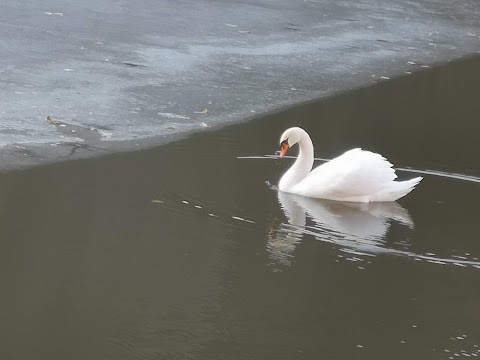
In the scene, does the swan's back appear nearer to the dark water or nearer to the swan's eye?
the dark water

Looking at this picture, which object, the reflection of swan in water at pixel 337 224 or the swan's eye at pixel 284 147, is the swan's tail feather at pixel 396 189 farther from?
the swan's eye at pixel 284 147

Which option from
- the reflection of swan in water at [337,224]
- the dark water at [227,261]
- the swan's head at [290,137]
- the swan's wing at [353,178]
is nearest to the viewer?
the dark water at [227,261]

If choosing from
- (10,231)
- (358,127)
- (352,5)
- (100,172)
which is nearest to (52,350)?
(10,231)

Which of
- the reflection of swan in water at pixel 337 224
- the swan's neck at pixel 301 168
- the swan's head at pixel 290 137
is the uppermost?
the swan's head at pixel 290 137

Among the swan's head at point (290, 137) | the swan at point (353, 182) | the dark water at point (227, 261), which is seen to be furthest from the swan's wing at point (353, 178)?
the swan's head at point (290, 137)

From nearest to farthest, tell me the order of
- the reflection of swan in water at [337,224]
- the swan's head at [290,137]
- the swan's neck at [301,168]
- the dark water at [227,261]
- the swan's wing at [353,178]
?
the dark water at [227,261], the reflection of swan in water at [337,224], the swan's wing at [353,178], the swan's neck at [301,168], the swan's head at [290,137]

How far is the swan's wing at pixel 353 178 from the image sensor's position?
26.0 feet

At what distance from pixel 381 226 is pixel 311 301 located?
65.9 inches

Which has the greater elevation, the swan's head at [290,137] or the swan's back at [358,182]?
the swan's head at [290,137]

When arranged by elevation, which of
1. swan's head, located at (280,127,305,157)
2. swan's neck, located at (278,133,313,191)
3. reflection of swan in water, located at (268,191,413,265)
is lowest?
reflection of swan in water, located at (268,191,413,265)

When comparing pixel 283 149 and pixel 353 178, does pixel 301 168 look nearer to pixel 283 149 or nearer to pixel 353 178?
pixel 283 149

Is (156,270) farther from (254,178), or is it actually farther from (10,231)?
(254,178)

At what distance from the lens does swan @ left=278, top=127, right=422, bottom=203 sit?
26.0 feet

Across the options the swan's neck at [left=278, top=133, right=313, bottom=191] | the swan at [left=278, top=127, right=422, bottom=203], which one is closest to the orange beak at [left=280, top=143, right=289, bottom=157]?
the swan's neck at [left=278, top=133, right=313, bottom=191]
